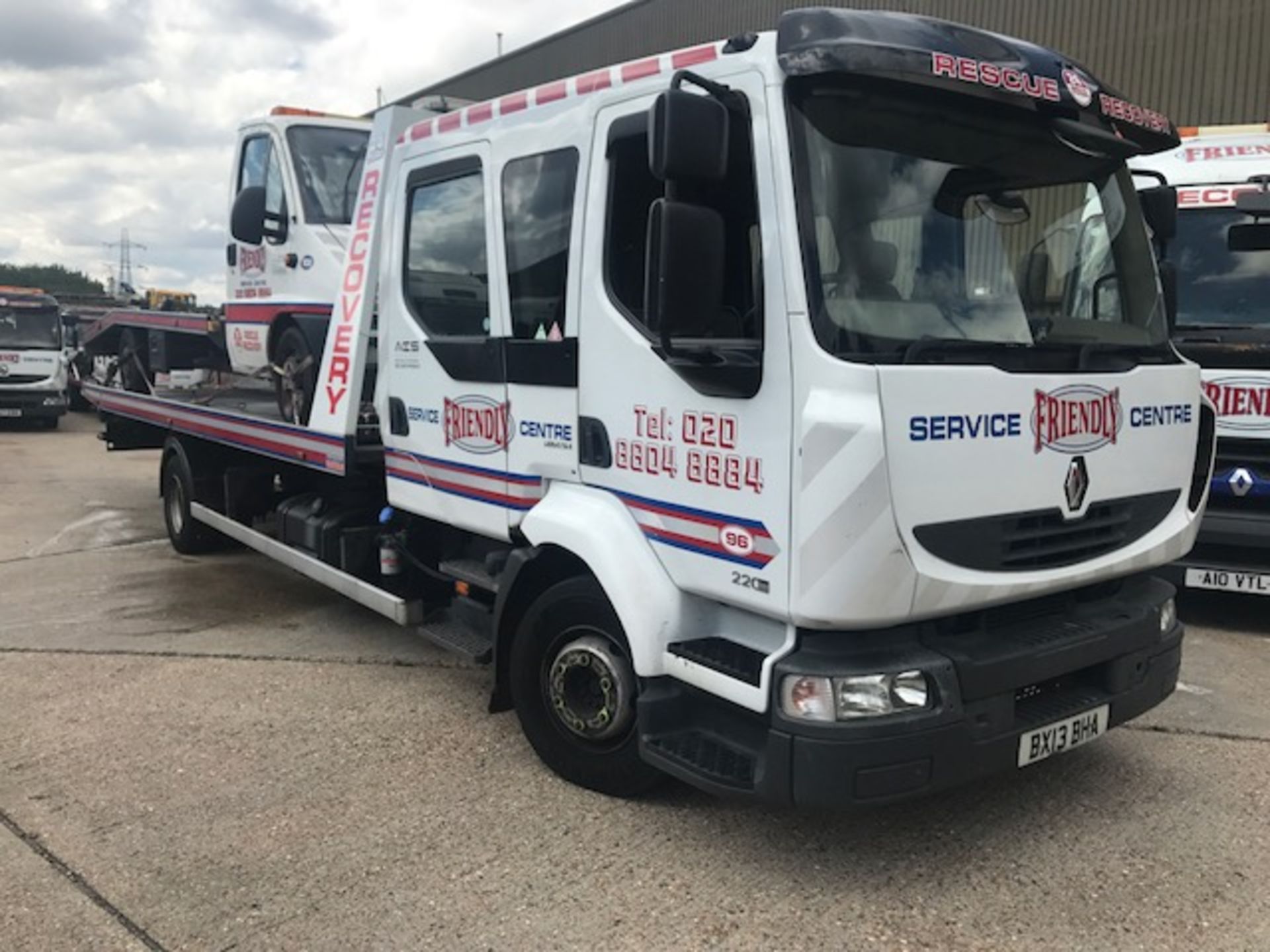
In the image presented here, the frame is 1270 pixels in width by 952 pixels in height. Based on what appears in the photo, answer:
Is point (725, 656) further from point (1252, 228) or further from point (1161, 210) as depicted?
point (1252, 228)

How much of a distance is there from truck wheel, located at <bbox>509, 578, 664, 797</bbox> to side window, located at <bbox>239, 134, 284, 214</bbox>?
4.32m

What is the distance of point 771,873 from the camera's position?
3.31 m

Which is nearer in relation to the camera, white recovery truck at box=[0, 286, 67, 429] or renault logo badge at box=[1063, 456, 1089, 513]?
renault logo badge at box=[1063, 456, 1089, 513]

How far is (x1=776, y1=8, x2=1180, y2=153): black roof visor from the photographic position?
283 cm

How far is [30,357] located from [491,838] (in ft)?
61.1

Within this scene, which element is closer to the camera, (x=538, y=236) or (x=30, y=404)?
(x=538, y=236)

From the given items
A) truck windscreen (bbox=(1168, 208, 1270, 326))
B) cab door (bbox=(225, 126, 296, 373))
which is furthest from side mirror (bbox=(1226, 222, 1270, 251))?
cab door (bbox=(225, 126, 296, 373))

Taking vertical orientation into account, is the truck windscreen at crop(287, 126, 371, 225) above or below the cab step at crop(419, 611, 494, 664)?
above

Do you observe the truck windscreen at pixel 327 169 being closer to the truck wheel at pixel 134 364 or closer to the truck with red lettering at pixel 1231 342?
the truck wheel at pixel 134 364

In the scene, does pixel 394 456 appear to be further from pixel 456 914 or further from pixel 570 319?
pixel 456 914

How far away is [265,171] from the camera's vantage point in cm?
718

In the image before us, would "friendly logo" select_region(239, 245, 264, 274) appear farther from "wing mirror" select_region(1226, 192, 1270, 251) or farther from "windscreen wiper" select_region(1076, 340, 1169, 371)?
"wing mirror" select_region(1226, 192, 1270, 251)

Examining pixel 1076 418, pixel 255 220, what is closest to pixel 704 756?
pixel 1076 418

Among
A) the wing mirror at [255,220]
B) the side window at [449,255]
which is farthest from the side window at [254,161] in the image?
the side window at [449,255]
